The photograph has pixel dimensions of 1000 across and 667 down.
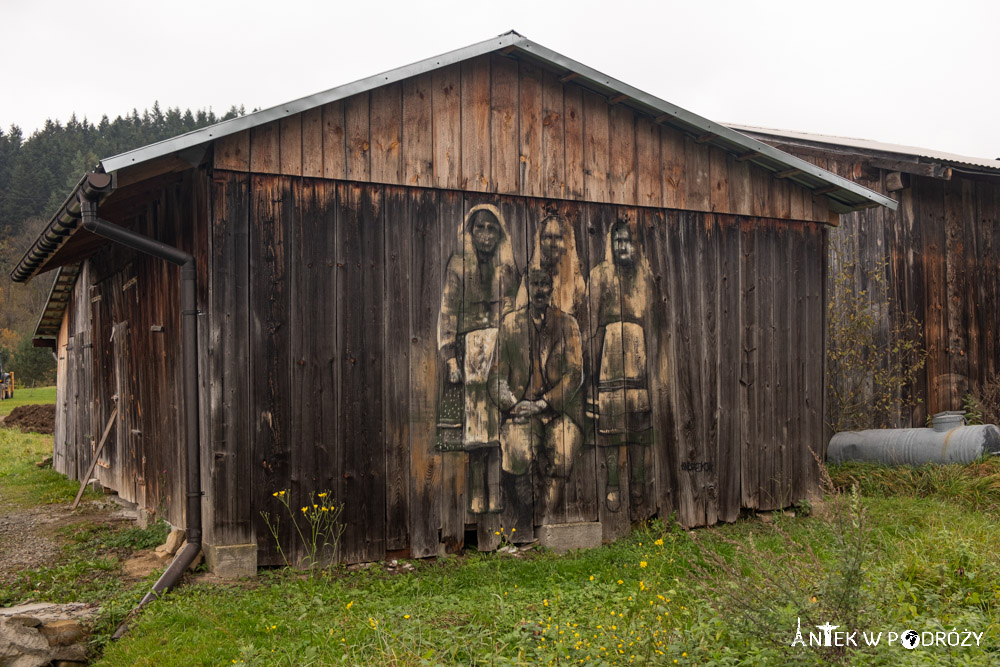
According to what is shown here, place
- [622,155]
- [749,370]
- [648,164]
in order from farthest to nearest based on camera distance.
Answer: [749,370]
[648,164]
[622,155]

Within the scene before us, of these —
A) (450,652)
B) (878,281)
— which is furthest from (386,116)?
(878,281)

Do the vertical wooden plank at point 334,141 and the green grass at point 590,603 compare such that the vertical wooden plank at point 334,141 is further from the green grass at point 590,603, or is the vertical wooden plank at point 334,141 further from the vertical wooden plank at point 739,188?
the vertical wooden plank at point 739,188

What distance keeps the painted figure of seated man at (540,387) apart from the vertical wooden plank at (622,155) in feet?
4.09

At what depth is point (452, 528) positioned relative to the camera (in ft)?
23.6

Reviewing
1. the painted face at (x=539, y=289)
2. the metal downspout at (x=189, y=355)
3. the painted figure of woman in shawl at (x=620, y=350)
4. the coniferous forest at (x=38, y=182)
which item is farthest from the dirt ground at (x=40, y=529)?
the coniferous forest at (x=38, y=182)

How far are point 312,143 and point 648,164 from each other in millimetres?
3515

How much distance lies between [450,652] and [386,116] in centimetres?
466

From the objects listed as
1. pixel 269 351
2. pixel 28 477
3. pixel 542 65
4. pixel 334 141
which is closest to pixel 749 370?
pixel 542 65

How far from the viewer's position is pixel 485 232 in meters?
7.47

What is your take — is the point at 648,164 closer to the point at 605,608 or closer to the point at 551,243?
the point at 551,243

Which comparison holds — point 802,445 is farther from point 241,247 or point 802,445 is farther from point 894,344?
point 241,247

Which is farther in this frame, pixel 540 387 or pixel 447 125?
pixel 540 387

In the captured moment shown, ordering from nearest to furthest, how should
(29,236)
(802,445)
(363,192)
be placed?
(363,192) < (802,445) < (29,236)

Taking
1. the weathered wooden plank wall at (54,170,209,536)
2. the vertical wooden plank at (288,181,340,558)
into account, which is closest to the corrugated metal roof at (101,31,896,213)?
the weathered wooden plank wall at (54,170,209,536)
